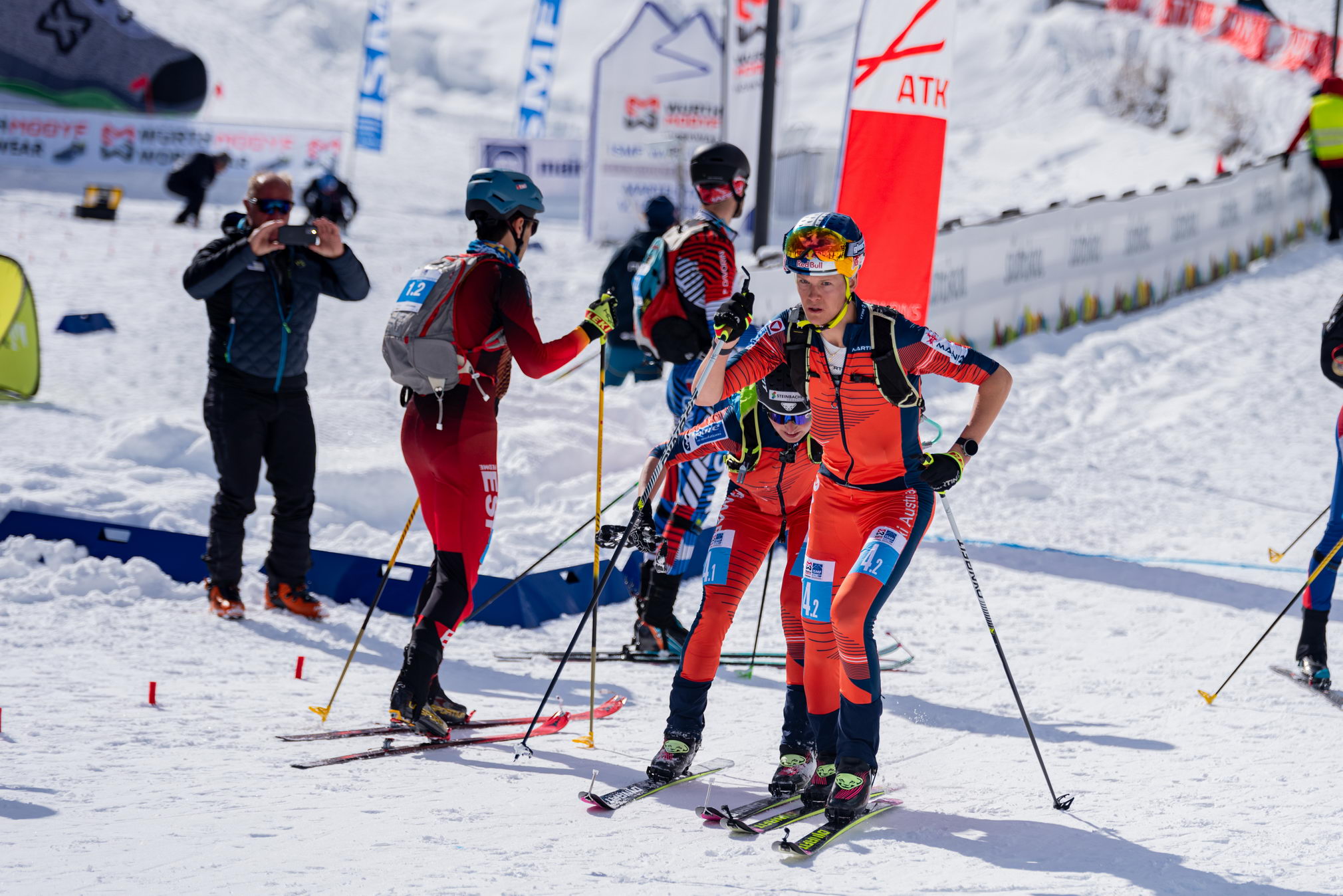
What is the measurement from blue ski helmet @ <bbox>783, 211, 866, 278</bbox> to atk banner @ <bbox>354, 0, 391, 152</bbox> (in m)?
24.4

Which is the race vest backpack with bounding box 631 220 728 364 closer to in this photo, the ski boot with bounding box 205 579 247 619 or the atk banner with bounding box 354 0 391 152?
the ski boot with bounding box 205 579 247 619

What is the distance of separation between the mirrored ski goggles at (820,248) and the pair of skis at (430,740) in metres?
2.22

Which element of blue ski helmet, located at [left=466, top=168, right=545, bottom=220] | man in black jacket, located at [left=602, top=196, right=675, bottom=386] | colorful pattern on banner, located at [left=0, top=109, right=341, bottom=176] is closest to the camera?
blue ski helmet, located at [left=466, top=168, right=545, bottom=220]

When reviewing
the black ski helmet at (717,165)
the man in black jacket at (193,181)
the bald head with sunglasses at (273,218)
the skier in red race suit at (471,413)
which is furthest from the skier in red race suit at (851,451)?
the man in black jacket at (193,181)

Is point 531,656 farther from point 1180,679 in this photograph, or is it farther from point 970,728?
point 1180,679

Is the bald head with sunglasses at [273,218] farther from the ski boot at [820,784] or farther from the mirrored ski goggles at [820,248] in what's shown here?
the ski boot at [820,784]

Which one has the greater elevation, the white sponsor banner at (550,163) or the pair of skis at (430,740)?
the white sponsor banner at (550,163)

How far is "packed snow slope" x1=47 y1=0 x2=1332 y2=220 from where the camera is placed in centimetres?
3006

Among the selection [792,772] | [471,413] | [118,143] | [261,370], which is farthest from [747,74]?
[792,772]

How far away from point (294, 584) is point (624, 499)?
2586 millimetres

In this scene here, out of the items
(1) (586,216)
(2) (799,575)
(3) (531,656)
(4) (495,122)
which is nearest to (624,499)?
(3) (531,656)

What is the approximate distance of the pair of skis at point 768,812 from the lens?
4012 mm

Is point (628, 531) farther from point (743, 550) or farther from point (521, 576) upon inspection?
point (521, 576)

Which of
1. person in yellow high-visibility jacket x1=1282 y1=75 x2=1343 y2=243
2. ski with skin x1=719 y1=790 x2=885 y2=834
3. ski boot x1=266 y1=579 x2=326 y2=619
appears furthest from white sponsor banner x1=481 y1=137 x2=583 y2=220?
ski with skin x1=719 y1=790 x2=885 y2=834
